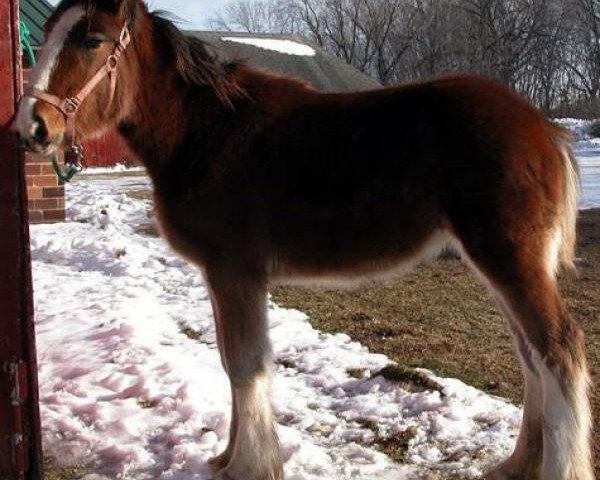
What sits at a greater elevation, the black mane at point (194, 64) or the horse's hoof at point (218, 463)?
the black mane at point (194, 64)

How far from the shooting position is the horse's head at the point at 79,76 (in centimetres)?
299

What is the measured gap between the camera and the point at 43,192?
8.52 m

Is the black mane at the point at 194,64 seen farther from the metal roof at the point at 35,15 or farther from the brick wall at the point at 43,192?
the metal roof at the point at 35,15

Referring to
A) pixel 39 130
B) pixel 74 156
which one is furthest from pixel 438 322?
pixel 39 130

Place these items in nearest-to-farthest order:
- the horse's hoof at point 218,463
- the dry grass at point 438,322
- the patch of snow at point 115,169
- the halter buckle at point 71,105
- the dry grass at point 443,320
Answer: the halter buckle at point 71,105, the horse's hoof at point 218,463, the dry grass at point 438,322, the dry grass at point 443,320, the patch of snow at point 115,169

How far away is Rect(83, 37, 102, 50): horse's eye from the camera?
124 inches

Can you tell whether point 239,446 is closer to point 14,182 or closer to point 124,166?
point 14,182

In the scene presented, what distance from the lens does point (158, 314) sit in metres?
6.12

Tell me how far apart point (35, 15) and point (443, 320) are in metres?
6.67

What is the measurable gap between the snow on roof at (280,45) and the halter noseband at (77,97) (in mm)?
33423

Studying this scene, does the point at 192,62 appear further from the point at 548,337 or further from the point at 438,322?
the point at 438,322

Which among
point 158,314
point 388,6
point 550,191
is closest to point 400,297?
point 158,314

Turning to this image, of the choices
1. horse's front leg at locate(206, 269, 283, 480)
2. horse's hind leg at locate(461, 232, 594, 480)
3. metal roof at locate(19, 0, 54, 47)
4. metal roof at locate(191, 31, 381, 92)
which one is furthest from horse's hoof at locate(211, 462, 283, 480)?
metal roof at locate(191, 31, 381, 92)

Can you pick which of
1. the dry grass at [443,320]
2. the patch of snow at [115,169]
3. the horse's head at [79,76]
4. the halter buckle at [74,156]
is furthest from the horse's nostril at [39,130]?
the patch of snow at [115,169]
